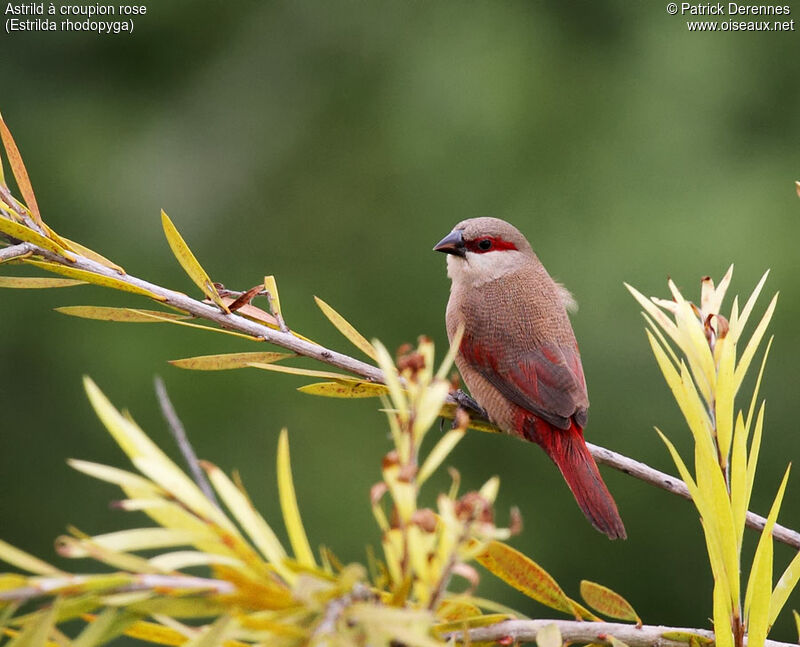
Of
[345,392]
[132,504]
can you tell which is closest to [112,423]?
[132,504]

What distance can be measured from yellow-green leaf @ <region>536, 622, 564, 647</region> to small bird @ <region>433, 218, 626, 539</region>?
1.42 m

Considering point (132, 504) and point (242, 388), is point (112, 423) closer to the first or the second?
point (132, 504)

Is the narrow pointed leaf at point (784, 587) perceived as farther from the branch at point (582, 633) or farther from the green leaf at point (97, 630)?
the green leaf at point (97, 630)

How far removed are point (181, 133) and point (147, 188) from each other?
0.60 m

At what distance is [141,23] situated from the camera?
295 inches

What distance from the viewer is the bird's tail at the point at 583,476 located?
2.08 m

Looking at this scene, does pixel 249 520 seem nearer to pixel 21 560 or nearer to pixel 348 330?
pixel 21 560

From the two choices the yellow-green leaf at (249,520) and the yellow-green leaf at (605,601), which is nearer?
the yellow-green leaf at (249,520)

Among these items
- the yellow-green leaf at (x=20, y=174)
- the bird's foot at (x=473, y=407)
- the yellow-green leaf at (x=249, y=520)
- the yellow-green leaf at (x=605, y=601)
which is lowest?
the bird's foot at (x=473, y=407)

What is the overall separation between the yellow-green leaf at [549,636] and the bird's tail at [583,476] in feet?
4.32

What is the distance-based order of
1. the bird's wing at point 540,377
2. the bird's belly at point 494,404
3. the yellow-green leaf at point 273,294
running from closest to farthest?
the yellow-green leaf at point 273,294 < the bird's wing at point 540,377 < the bird's belly at point 494,404

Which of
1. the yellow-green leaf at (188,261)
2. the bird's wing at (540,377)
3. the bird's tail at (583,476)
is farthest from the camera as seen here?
the bird's wing at (540,377)

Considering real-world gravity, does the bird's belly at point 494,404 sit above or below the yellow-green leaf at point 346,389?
below

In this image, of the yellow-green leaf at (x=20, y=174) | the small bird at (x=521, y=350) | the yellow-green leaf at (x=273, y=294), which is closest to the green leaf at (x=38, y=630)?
the yellow-green leaf at (x=20, y=174)
